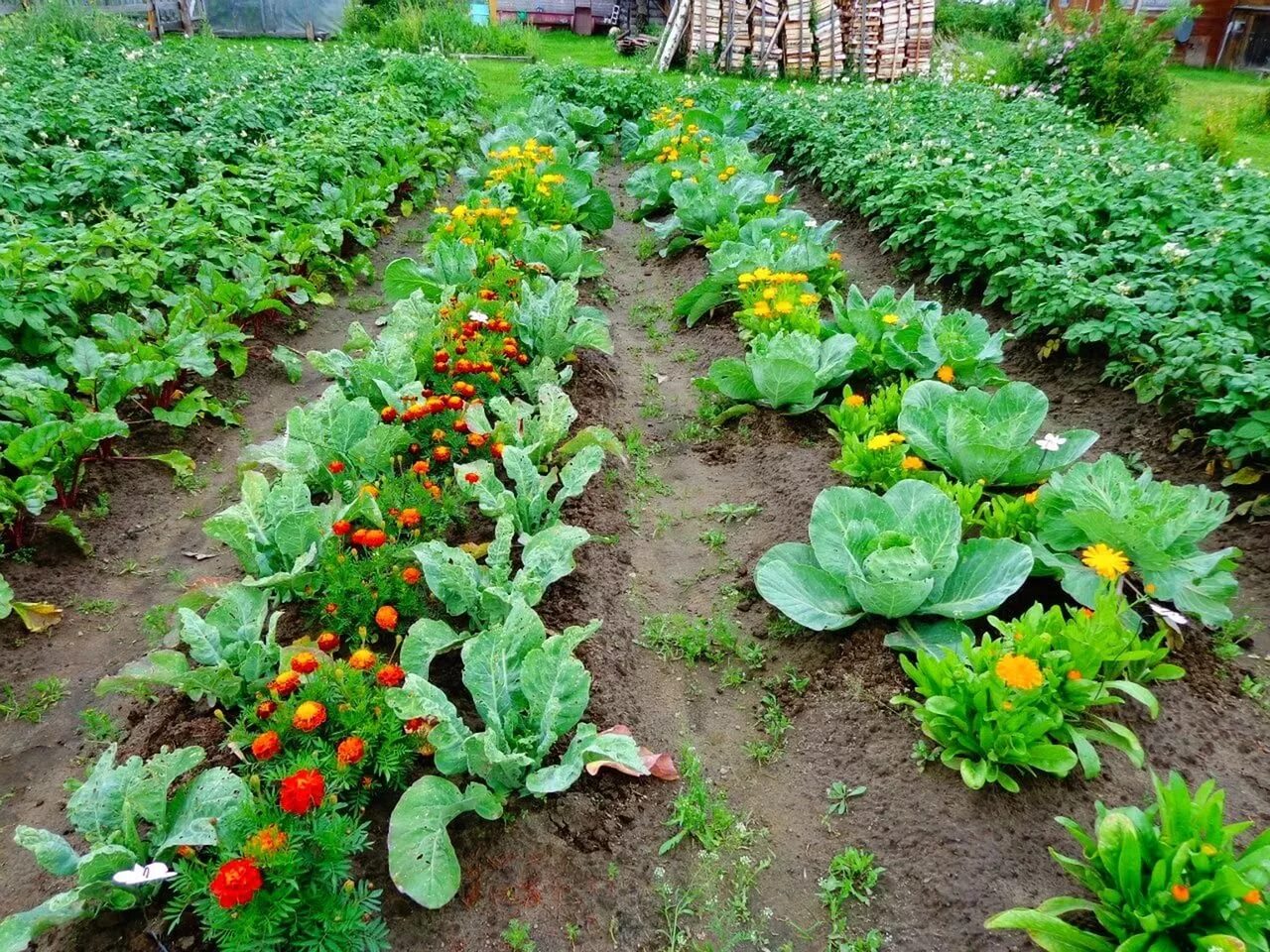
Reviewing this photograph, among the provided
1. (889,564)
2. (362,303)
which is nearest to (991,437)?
(889,564)

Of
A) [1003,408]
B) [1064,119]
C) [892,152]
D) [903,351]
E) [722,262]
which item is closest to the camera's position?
[1003,408]

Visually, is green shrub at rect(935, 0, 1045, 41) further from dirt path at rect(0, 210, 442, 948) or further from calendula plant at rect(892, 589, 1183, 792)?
calendula plant at rect(892, 589, 1183, 792)

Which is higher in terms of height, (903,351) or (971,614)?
(903,351)

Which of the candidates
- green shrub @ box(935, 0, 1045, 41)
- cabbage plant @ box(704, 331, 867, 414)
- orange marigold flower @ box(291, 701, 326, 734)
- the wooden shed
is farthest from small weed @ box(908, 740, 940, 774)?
green shrub @ box(935, 0, 1045, 41)

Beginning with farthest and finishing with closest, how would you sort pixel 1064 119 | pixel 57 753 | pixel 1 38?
pixel 1 38
pixel 1064 119
pixel 57 753

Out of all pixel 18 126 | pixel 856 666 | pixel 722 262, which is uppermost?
pixel 18 126

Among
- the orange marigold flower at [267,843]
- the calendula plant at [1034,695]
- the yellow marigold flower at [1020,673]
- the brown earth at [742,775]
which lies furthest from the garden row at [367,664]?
the yellow marigold flower at [1020,673]

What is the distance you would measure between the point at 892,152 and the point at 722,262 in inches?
113

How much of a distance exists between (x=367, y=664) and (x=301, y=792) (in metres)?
0.47

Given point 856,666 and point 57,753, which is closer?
point 57,753

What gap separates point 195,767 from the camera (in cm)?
226

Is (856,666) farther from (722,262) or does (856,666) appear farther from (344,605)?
(722,262)

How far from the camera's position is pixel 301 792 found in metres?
1.86

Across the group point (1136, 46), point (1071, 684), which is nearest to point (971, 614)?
point (1071, 684)
